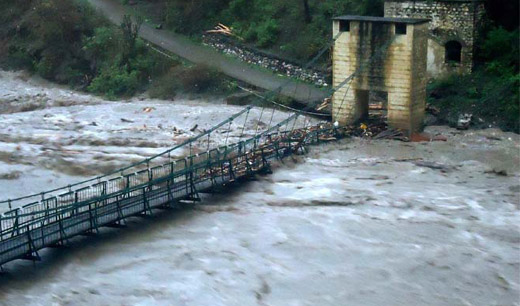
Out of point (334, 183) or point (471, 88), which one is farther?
point (471, 88)

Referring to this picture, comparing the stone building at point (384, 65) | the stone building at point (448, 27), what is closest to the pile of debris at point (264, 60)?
the stone building at point (448, 27)

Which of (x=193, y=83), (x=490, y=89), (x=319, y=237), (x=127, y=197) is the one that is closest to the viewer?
(x=319, y=237)

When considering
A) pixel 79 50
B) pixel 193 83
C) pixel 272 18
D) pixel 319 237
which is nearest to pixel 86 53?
pixel 79 50

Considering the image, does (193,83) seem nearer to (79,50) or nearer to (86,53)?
(86,53)

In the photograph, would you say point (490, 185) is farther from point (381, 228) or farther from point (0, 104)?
point (0, 104)

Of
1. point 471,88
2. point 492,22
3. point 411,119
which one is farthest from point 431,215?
point 492,22

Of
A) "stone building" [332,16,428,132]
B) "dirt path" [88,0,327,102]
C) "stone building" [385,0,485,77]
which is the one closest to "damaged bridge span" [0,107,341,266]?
"stone building" [332,16,428,132]
